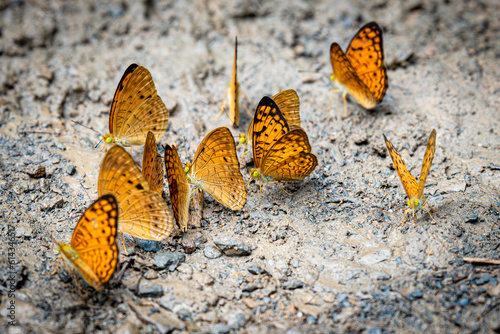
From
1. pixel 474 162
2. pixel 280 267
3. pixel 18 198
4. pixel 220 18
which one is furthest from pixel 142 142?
pixel 474 162

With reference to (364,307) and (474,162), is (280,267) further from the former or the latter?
(474,162)

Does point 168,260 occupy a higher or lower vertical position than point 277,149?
lower

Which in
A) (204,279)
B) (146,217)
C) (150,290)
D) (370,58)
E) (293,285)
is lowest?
(293,285)

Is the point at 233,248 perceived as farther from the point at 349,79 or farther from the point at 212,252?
the point at 349,79

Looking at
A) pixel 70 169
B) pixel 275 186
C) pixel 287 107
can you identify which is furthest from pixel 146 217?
pixel 287 107

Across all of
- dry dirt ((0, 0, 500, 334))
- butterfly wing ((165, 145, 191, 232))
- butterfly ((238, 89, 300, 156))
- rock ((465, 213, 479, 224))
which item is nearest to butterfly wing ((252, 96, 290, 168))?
butterfly ((238, 89, 300, 156))

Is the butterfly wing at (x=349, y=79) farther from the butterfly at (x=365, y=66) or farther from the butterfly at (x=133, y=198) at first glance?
the butterfly at (x=133, y=198)

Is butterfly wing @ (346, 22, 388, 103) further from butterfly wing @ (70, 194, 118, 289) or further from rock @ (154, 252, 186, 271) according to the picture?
butterfly wing @ (70, 194, 118, 289)
